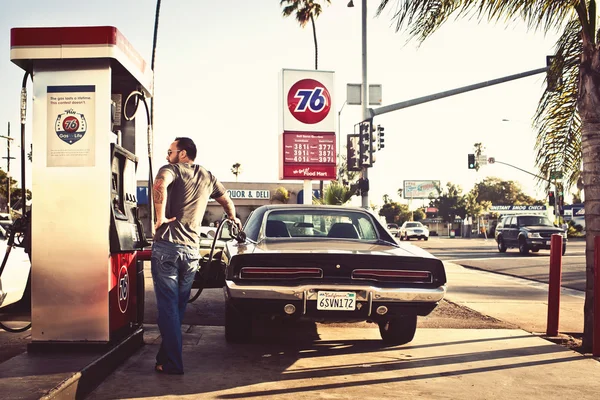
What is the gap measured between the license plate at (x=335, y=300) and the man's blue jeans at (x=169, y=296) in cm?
115

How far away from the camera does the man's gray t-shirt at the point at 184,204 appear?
5227 millimetres

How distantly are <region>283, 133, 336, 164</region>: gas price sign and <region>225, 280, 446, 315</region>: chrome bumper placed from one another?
51.1 feet

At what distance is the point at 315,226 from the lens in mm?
7602

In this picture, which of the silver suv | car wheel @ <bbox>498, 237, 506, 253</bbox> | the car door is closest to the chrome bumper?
the silver suv

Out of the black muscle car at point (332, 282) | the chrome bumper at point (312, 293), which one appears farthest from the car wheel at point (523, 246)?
the chrome bumper at point (312, 293)

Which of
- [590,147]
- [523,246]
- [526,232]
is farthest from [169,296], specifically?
[523,246]

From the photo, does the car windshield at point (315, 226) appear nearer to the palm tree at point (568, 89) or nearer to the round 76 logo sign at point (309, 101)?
the palm tree at point (568, 89)

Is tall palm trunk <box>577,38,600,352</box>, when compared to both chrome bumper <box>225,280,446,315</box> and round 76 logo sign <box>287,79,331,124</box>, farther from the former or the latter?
round 76 logo sign <box>287,79,331,124</box>

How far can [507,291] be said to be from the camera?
41.1ft

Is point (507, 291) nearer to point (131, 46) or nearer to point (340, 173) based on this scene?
point (131, 46)

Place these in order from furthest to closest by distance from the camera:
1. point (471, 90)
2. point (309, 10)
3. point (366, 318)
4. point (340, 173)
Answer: point (340, 173)
point (309, 10)
point (471, 90)
point (366, 318)

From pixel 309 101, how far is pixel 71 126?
15.8 meters

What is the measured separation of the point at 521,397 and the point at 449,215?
109m

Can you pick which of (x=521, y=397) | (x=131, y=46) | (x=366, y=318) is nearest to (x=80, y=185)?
(x=131, y=46)
